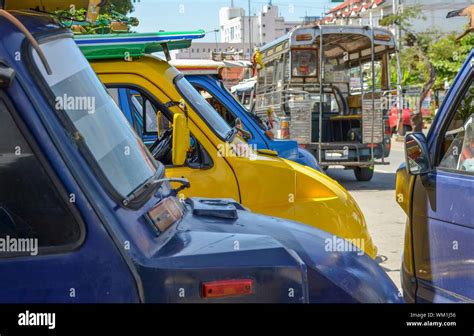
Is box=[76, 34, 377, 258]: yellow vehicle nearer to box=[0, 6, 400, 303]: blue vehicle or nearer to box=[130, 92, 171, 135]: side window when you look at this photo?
box=[130, 92, 171, 135]: side window

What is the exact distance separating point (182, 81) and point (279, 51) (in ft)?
35.7

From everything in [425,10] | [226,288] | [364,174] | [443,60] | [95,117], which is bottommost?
[364,174]

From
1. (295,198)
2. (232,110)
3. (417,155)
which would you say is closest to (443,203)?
(417,155)

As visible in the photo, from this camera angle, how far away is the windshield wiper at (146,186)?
230 cm

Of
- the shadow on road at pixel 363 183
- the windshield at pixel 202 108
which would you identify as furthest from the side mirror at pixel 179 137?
the shadow on road at pixel 363 183

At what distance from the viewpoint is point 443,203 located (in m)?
3.84

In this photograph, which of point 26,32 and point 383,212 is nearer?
point 26,32

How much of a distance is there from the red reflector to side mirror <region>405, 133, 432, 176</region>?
2.15 metres

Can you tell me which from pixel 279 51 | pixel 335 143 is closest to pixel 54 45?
pixel 335 143

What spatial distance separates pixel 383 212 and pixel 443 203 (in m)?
7.39

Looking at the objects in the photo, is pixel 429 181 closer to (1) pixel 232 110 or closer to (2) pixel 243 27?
(1) pixel 232 110

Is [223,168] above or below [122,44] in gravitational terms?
below
